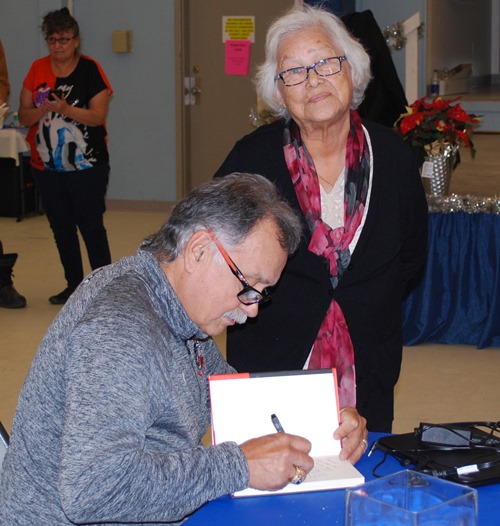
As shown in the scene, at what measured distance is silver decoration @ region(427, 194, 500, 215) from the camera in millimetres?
4902

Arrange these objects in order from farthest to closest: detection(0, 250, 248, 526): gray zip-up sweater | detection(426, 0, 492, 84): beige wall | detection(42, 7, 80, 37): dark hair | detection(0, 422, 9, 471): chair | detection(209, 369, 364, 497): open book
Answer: detection(426, 0, 492, 84): beige wall
detection(42, 7, 80, 37): dark hair
detection(0, 422, 9, 471): chair
detection(209, 369, 364, 497): open book
detection(0, 250, 248, 526): gray zip-up sweater

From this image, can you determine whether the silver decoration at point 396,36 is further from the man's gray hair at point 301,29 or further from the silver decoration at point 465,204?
the man's gray hair at point 301,29

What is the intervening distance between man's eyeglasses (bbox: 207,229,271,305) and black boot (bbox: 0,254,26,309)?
4.36 meters

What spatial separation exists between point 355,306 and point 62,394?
1.15m

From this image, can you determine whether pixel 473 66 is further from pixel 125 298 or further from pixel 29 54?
pixel 125 298

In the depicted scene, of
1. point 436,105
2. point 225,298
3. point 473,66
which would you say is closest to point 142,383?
point 225,298

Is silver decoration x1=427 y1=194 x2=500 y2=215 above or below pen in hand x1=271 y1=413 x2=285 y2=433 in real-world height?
above

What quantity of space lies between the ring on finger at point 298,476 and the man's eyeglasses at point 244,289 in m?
0.31

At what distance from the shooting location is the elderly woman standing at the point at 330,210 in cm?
252

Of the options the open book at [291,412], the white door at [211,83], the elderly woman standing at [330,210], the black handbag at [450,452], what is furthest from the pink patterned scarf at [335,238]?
the white door at [211,83]

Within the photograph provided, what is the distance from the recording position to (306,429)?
185 centimetres

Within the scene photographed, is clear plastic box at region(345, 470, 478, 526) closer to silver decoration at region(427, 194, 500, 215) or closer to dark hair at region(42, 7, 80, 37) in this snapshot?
silver decoration at region(427, 194, 500, 215)

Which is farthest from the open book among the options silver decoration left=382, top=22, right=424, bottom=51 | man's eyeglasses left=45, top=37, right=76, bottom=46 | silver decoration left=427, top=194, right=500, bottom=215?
silver decoration left=382, top=22, right=424, bottom=51

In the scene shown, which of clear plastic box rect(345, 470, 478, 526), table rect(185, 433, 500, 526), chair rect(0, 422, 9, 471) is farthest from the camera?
chair rect(0, 422, 9, 471)
